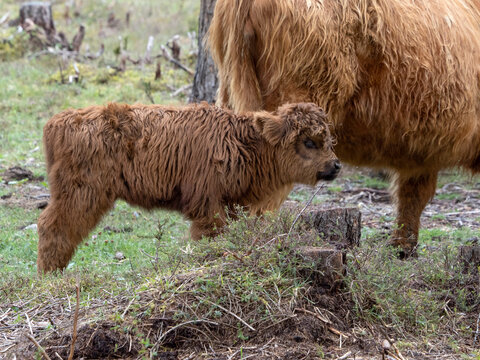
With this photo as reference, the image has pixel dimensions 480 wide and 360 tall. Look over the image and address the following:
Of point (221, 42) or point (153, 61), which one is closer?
point (221, 42)

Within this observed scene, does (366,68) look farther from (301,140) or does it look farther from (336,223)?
(336,223)

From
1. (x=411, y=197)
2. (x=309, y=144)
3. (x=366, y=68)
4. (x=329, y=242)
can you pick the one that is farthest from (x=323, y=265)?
(x=411, y=197)

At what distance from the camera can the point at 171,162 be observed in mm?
5809

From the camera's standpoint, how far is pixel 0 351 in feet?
12.9

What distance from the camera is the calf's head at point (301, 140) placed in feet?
18.2

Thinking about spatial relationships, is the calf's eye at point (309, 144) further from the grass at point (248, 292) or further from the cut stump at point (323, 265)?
the cut stump at point (323, 265)

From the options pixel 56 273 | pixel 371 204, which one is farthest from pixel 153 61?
pixel 56 273

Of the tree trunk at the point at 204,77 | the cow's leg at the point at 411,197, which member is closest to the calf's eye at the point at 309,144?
the cow's leg at the point at 411,197

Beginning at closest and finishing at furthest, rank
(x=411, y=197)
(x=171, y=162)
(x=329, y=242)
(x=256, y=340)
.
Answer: (x=256, y=340) → (x=329, y=242) → (x=171, y=162) → (x=411, y=197)

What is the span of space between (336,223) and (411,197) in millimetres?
2851

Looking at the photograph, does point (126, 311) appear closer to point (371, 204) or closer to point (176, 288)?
point (176, 288)

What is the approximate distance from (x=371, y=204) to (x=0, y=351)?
6.36 meters

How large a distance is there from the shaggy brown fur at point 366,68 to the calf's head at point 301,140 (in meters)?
0.30

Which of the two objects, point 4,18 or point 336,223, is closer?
point 336,223
